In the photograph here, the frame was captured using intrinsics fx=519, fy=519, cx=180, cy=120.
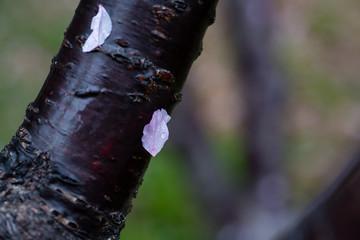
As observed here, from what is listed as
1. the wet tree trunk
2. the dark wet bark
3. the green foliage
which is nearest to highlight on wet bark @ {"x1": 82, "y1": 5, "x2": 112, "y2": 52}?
the wet tree trunk

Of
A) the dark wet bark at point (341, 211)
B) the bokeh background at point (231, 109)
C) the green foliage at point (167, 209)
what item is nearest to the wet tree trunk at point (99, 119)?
the dark wet bark at point (341, 211)

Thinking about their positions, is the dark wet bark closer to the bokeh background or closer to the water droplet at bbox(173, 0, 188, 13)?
the water droplet at bbox(173, 0, 188, 13)

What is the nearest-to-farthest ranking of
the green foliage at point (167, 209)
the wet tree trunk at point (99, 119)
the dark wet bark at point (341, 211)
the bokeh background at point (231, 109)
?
1. the wet tree trunk at point (99, 119)
2. the dark wet bark at point (341, 211)
3. the bokeh background at point (231, 109)
4. the green foliage at point (167, 209)

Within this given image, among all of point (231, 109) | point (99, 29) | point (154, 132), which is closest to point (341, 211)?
point (154, 132)

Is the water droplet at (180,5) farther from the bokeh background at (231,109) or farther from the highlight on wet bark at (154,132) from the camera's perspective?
the bokeh background at (231,109)

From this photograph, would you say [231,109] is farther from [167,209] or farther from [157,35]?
A: [157,35]

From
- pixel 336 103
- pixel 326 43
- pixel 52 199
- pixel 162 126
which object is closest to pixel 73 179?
pixel 52 199

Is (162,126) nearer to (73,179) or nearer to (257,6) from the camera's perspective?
(73,179)
